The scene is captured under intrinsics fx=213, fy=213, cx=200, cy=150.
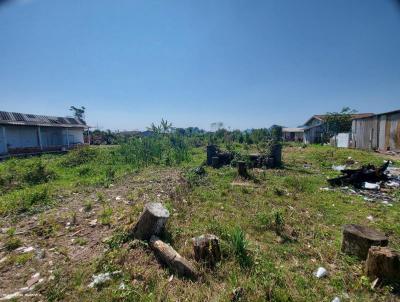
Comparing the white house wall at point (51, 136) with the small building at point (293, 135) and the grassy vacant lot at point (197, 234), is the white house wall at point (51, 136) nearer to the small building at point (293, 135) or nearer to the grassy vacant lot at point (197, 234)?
the grassy vacant lot at point (197, 234)

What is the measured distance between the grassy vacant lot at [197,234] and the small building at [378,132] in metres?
9.06

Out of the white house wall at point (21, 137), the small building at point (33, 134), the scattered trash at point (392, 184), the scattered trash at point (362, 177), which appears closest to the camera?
the scattered trash at point (392, 184)

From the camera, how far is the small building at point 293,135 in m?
36.0

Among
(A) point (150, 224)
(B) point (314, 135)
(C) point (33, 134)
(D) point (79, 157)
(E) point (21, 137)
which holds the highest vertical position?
(C) point (33, 134)

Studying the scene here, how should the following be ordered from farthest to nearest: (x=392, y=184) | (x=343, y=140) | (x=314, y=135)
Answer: (x=314, y=135), (x=343, y=140), (x=392, y=184)

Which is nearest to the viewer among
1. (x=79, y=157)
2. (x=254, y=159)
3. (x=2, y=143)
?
(x=254, y=159)

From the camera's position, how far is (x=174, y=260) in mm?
2414

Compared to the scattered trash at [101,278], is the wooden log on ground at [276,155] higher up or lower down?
higher up

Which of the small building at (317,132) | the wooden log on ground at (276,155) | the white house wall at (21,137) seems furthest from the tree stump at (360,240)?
the small building at (317,132)

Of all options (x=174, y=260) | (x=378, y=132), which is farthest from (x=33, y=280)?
(x=378, y=132)

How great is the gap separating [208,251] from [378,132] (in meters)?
15.7

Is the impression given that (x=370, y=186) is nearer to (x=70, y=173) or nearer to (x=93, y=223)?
Result: (x=93, y=223)

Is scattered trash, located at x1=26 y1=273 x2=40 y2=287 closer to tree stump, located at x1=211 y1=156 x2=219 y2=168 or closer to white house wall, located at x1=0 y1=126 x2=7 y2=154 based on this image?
tree stump, located at x1=211 y1=156 x2=219 y2=168

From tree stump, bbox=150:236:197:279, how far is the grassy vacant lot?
0.29 ft
